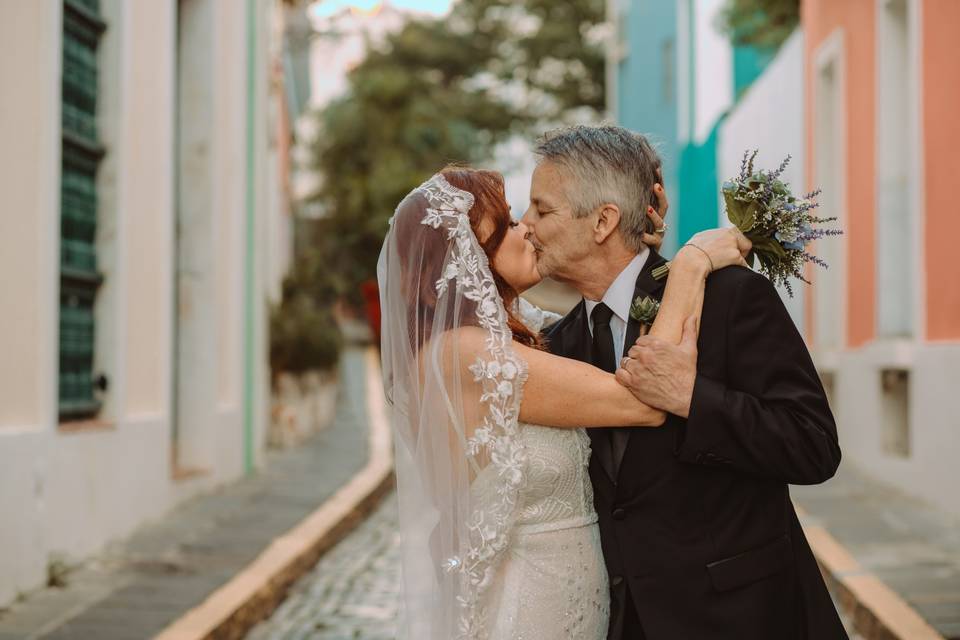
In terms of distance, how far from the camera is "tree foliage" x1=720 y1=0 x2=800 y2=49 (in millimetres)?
16609

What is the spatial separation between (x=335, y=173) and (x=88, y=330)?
29695 mm

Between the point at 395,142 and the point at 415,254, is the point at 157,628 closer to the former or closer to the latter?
the point at 415,254

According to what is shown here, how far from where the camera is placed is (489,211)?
3336 mm

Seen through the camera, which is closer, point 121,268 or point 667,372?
point 667,372

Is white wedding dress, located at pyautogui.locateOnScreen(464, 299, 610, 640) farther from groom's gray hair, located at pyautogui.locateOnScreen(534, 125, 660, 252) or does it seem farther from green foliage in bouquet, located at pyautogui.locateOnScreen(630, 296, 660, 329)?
groom's gray hair, located at pyautogui.locateOnScreen(534, 125, 660, 252)

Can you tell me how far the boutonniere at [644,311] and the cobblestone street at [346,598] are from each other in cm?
343

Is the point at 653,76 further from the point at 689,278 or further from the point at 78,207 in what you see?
the point at 689,278

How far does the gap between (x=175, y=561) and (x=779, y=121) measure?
34.3 ft

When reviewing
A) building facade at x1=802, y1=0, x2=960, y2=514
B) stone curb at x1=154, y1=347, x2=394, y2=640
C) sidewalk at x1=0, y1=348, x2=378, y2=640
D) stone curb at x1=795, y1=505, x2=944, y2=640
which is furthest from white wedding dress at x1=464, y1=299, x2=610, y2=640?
building facade at x1=802, y1=0, x2=960, y2=514

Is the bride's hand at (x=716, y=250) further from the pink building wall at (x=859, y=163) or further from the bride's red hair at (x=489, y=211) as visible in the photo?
the pink building wall at (x=859, y=163)

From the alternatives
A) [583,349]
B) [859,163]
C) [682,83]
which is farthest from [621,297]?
[682,83]

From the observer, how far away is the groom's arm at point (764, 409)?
2.81m

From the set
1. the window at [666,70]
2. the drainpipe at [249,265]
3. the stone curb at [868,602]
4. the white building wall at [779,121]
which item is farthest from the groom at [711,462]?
the window at [666,70]

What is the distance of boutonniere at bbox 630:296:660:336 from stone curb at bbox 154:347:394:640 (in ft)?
10.1
